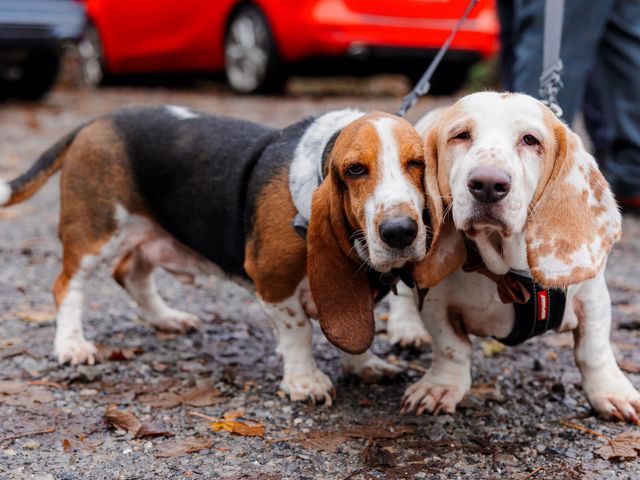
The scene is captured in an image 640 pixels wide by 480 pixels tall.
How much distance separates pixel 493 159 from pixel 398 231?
35cm

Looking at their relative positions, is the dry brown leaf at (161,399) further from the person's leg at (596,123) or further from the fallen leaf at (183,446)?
the person's leg at (596,123)

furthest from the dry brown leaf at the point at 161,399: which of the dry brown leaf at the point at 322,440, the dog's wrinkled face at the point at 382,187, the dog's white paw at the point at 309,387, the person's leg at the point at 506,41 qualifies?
Answer: the person's leg at the point at 506,41

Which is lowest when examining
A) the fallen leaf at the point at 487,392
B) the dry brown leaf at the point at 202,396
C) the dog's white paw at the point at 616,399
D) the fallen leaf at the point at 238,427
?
the dry brown leaf at the point at 202,396

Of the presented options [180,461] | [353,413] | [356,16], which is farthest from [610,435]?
[356,16]

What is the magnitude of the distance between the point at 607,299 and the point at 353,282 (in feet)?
2.92

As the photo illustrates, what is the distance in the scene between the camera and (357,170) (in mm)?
2883

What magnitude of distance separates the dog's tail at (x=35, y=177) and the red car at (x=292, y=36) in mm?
5787

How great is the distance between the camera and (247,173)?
3537 mm

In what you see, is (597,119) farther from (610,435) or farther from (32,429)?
(32,429)

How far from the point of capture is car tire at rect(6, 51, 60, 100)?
1065 centimetres

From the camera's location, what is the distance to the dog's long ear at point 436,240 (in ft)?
9.17

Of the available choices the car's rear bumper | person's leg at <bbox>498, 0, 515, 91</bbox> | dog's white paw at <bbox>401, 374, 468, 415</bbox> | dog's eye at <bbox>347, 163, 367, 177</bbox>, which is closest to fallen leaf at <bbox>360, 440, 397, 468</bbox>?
dog's white paw at <bbox>401, 374, 468, 415</bbox>

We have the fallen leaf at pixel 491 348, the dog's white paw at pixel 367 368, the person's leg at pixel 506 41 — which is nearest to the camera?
the dog's white paw at pixel 367 368

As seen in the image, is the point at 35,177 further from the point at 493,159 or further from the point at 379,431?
the point at 493,159
